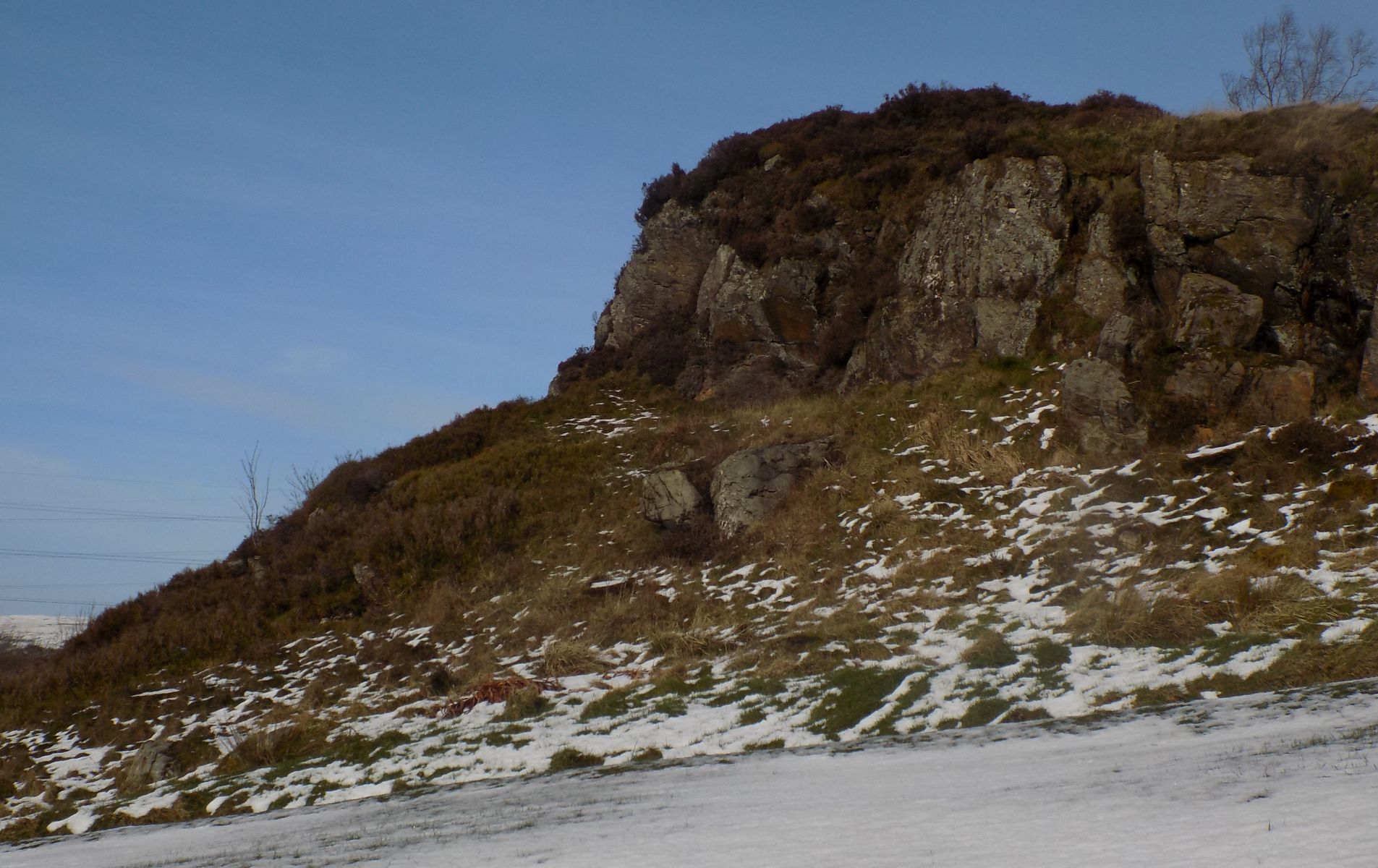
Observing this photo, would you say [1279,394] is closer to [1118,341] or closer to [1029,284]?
[1118,341]

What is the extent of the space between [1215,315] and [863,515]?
869 cm

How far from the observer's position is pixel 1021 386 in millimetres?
22266

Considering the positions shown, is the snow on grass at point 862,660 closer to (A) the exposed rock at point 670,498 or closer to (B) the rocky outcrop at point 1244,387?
(A) the exposed rock at point 670,498

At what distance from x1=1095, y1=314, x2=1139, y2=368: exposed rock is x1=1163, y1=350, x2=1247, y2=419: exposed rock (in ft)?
4.45

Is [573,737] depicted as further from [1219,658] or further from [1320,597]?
[1320,597]

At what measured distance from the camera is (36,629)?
7988cm

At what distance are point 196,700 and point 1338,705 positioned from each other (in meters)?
19.9

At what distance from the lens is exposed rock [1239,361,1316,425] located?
17219 millimetres

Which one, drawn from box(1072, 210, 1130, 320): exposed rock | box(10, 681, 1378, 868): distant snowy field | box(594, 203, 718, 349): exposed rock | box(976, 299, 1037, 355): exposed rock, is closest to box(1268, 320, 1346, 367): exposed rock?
box(1072, 210, 1130, 320): exposed rock

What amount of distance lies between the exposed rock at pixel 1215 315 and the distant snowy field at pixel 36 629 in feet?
216

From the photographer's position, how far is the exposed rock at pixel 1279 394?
1722cm

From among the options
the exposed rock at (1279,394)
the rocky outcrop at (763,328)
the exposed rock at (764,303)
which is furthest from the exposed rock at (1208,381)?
the exposed rock at (764,303)

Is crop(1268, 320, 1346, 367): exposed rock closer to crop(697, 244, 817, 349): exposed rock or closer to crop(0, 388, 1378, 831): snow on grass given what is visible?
crop(0, 388, 1378, 831): snow on grass

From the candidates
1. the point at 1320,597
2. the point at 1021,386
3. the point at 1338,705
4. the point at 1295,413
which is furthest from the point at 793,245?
the point at 1338,705
